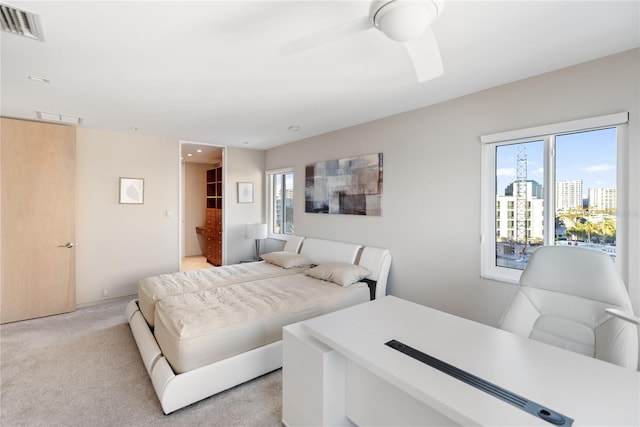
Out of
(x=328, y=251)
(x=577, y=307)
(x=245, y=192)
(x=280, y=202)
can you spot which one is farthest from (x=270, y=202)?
(x=577, y=307)

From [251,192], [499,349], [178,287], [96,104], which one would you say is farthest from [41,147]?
[499,349]

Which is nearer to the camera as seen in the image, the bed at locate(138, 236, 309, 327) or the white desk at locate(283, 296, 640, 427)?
the white desk at locate(283, 296, 640, 427)

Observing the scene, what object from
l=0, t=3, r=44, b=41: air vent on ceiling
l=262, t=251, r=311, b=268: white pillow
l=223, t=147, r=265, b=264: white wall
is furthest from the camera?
l=223, t=147, r=265, b=264: white wall

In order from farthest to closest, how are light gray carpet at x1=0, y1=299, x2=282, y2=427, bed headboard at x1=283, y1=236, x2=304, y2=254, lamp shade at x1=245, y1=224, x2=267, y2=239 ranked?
lamp shade at x1=245, y1=224, x2=267, y2=239
bed headboard at x1=283, y1=236, x2=304, y2=254
light gray carpet at x1=0, y1=299, x2=282, y2=427

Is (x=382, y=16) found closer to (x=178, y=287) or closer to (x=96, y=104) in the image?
(x=178, y=287)

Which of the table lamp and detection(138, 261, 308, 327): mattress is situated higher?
the table lamp

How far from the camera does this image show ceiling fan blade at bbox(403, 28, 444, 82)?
1.46m

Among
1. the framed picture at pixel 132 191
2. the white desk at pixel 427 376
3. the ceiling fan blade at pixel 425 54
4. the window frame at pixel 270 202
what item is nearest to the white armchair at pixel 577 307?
the white desk at pixel 427 376

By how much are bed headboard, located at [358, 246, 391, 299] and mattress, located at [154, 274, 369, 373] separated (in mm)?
247

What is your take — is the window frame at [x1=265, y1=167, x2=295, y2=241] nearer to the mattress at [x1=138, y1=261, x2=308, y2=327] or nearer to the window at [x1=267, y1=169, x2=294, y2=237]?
the window at [x1=267, y1=169, x2=294, y2=237]

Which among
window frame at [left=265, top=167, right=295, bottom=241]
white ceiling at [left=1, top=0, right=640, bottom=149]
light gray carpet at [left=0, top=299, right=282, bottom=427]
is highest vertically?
white ceiling at [left=1, top=0, right=640, bottom=149]

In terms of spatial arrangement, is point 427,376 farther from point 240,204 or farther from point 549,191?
point 240,204

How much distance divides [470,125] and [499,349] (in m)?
2.19

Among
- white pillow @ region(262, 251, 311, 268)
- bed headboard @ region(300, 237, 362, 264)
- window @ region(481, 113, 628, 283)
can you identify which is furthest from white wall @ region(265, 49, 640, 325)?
white pillow @ region(262, 251, 311, 268)
